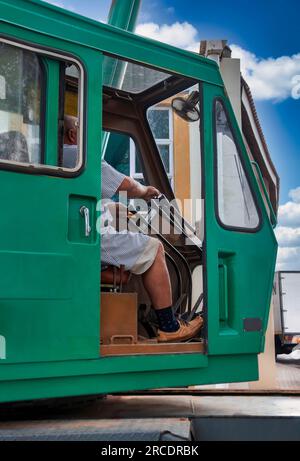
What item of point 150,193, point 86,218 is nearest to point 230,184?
point 150,193

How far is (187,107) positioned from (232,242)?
116 centimetres

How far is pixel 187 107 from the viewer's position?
4.25 meters

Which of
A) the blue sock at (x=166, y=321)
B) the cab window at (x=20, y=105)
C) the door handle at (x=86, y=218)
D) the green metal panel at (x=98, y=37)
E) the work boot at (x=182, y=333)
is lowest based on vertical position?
the work boot at (x=182, y=333)

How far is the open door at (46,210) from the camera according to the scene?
2818 mm

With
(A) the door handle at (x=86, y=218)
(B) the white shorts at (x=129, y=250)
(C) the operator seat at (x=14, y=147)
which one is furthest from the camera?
(B) the white shorts at (x=129, y=250)

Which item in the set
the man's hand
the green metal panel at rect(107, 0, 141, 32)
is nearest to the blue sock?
the man's hand

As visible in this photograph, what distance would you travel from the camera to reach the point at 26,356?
2814mm

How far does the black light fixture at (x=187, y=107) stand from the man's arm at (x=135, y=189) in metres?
0.77

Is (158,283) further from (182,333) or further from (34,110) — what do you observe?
(34,110)

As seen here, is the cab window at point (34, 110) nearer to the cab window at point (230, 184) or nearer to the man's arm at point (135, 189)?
the man's arm at point (135, 189)

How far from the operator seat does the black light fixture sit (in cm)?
155

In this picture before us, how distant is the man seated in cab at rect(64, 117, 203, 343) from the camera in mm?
3449

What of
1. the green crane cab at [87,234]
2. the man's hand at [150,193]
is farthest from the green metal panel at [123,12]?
the man's hand at [150,193]
